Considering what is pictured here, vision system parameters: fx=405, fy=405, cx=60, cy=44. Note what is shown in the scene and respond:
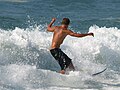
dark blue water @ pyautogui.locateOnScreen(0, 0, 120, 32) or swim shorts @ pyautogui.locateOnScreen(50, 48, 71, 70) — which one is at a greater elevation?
swim shorts @ pyautogui.locateOnScreen(50, 48, 71, 70)

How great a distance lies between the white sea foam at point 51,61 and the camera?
31.7ft

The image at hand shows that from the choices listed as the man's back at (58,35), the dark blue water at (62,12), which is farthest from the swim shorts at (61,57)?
the dark blue water at (62,12)

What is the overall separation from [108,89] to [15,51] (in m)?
3.29

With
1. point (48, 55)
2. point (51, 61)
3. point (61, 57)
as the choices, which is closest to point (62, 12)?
point (48, 55)

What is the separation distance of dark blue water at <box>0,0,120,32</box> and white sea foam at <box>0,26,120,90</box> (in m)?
3.91

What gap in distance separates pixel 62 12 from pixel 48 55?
11.2 m

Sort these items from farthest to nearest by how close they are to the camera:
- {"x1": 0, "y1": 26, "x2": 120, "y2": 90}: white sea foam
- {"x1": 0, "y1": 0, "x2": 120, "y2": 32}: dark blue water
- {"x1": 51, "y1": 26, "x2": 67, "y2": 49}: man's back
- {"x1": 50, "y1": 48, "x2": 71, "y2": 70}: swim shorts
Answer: {"x1": 0, "y1": 0, "x2": 120, "y2": 32}: dark blue water < {"x1": 50, "y1": 48, "x2": 71, "y2": 70}: swim shorts < {"x1": 51, "y1": 26, "x2": 67, "y2": 49}: man's back < {"x1": 0, "y1": 26, "x2": 120, "y2": 90}: white sea foam

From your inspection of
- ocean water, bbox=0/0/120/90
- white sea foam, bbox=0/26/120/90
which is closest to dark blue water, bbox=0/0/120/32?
ocean water, bbox=0/0/120/90

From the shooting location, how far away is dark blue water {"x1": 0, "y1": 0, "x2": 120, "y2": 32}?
1939cm

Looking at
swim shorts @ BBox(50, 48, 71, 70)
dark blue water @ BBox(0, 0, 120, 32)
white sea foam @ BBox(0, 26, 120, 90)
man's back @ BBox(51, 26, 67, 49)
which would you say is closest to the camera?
white sea foam @ BBox(0, 26, 120, 90)

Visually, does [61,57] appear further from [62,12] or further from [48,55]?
[62,12]

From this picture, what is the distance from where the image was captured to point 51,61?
480 inches

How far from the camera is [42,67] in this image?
38.1ft

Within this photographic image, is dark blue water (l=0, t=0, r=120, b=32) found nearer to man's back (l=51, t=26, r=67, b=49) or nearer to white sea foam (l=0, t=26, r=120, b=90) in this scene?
white sea foam (l=0, t=26, r=120, b=90)
